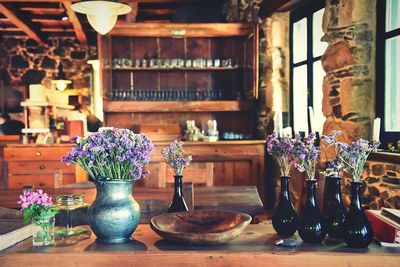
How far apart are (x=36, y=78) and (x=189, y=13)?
13.3ft

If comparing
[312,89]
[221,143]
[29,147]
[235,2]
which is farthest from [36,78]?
[312,89]

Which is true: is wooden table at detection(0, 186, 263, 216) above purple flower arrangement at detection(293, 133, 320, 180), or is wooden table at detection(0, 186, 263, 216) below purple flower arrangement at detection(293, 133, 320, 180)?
below

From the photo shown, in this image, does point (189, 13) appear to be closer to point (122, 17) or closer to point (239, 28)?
point (122, 17)

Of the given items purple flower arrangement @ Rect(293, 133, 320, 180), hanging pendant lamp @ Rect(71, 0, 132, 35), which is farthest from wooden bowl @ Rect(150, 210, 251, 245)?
hanging pendant lamp @ Rect(71, 0, 132, 35)

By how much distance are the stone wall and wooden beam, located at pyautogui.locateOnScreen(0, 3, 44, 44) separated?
325mm

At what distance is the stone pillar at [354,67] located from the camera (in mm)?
3428

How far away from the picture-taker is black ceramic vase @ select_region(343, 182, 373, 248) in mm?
1425

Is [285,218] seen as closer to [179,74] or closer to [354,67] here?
[354,67]

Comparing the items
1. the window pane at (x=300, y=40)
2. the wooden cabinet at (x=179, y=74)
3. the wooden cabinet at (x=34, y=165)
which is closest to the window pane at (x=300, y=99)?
the window pane at (x=300, y=40)

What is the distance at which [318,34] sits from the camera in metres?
4.37

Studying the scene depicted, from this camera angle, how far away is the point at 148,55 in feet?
18.6

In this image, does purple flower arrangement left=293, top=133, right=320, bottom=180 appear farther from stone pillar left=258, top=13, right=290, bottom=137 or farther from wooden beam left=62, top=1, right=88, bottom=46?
wooden beam left=62, top=1, right=88, bottom=46

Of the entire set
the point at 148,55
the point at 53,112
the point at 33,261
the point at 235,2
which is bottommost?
the point at 33,261

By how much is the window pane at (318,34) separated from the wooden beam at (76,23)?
3227 millimetres
